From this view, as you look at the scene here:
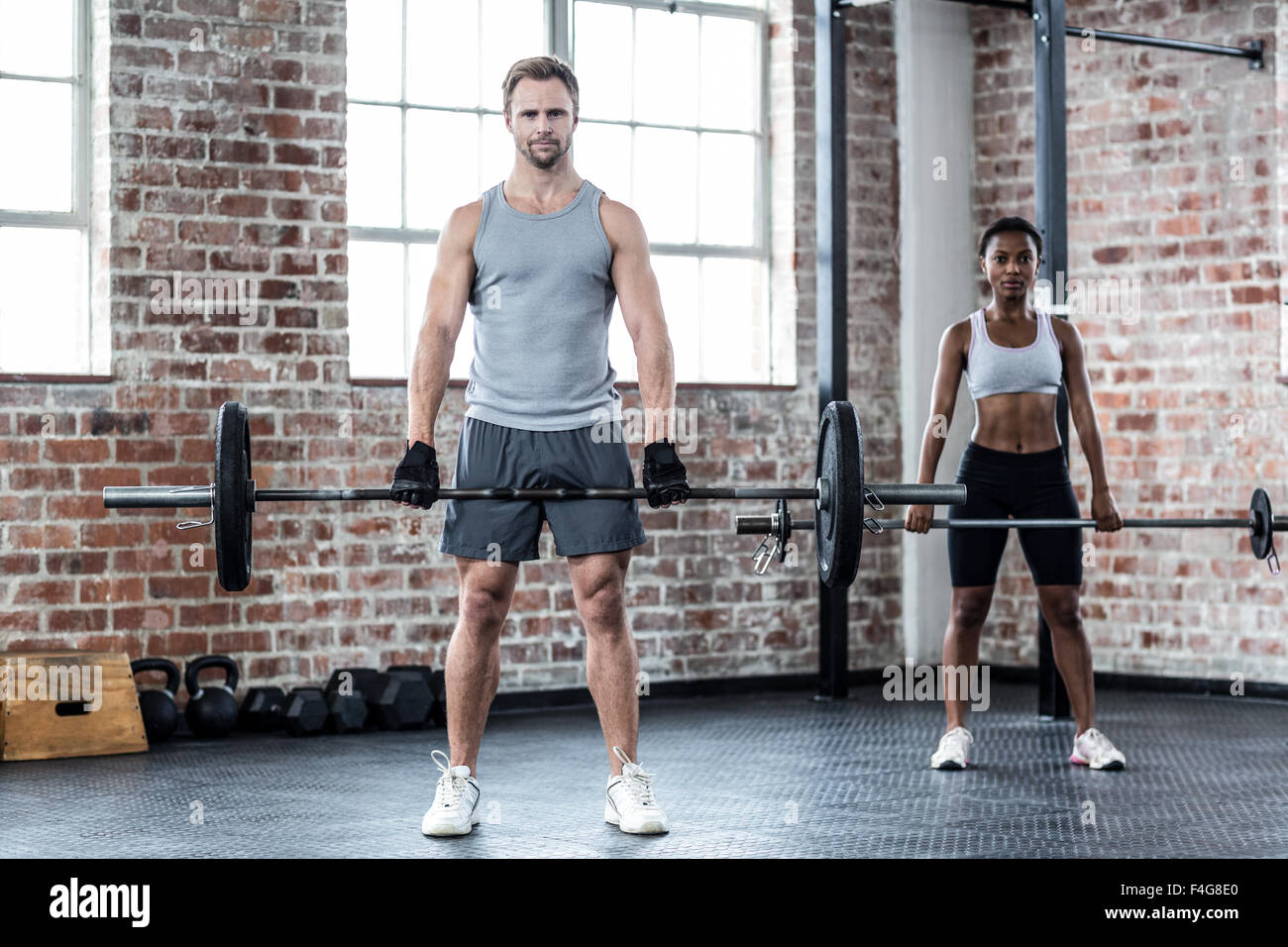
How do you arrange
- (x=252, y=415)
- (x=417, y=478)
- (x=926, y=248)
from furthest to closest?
(x=926, y=248) → (x=252, y=415) → (x=417, y=478)

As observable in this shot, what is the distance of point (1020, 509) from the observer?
4.40m

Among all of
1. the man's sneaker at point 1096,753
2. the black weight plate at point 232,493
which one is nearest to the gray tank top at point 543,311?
the black weight plate at point 232,493

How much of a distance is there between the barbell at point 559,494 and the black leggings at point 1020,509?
3.25 feet

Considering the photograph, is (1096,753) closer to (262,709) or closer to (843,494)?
(843,494)

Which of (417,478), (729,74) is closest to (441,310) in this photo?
(417,478)

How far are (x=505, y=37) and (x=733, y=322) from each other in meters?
1.34

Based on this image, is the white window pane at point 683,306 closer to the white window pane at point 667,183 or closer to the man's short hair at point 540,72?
the white window pane at point 667,183

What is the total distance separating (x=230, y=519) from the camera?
3.29 metres

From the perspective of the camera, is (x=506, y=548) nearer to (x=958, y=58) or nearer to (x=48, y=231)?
(x=48, y=231)

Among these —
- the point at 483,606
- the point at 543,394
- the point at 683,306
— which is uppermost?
the point at 683,306

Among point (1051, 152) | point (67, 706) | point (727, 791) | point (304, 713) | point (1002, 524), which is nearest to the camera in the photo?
point (1002, 524)

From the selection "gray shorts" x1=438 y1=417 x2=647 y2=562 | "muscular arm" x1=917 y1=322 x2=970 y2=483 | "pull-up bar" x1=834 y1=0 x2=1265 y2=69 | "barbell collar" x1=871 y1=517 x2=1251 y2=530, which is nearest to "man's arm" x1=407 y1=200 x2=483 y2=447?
"gray shorts" x1=438 y1=417 x2=647 y2=562

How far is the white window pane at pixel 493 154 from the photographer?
18.8ft
